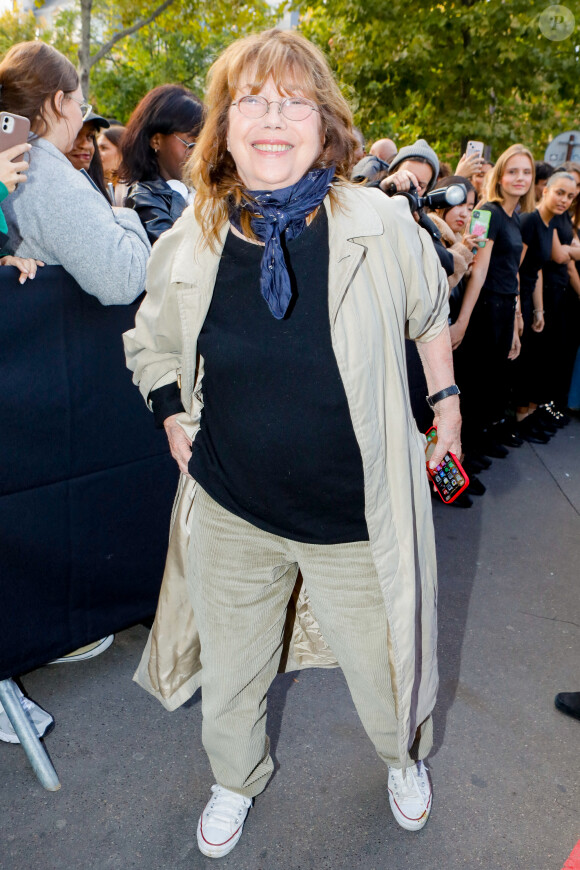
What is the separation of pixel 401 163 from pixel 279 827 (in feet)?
10.1

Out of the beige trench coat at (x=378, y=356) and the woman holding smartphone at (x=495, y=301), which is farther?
the woman holding smartphone at (x=495, y=301)

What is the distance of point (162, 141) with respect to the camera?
3.12 m

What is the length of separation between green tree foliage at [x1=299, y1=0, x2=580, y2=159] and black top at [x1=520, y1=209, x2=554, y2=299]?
8.81m

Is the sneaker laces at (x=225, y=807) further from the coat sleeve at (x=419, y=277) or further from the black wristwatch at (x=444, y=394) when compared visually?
the coat sleeve at (x=419, y=277)

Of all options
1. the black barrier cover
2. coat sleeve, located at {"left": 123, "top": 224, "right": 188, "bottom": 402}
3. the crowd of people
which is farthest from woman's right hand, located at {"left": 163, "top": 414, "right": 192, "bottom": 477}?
the black barrier cover

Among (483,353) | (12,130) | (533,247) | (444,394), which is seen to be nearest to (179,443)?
(444,394)

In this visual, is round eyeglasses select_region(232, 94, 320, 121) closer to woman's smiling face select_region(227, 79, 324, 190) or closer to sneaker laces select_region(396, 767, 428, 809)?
woman's smiling face select_region(227, 79, 324, 190)

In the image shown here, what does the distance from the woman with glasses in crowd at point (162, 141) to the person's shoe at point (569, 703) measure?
2460 millimetres

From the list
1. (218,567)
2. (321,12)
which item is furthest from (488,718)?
(321,12)

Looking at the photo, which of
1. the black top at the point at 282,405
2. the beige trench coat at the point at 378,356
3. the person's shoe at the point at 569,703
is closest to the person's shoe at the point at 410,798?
the beige trench coat at the point at 378,356

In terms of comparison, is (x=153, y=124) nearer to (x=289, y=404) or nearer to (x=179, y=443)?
(x=179, y=443)

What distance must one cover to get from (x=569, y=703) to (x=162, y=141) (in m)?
2.82

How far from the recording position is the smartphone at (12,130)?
6.43 ft

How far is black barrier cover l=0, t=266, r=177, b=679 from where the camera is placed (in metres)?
2.12
